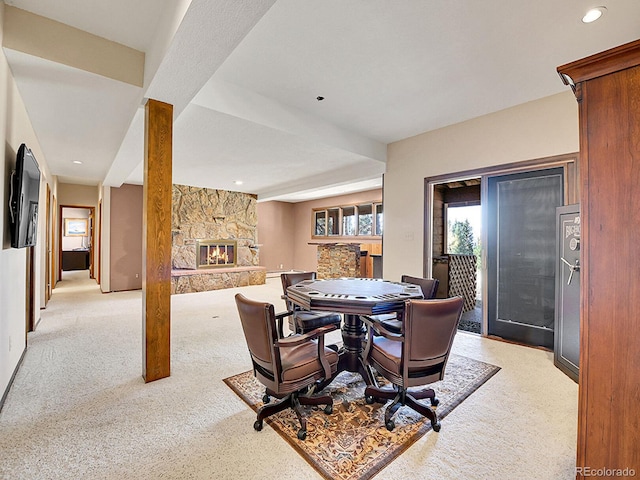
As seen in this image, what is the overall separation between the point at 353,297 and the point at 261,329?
2.68 feet

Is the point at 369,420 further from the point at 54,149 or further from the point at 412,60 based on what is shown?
the point at 54,149

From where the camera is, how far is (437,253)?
4781 mm

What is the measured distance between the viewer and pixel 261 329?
67.1 inches

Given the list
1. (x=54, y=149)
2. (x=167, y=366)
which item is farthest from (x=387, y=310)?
(x=54, y=149)

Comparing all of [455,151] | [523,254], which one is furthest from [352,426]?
[455,151]

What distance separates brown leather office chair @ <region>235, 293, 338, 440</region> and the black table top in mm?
262

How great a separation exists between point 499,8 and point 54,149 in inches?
227

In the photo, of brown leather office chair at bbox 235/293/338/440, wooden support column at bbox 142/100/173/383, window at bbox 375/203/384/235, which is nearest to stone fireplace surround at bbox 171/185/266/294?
window at bbox 375/203/384/235

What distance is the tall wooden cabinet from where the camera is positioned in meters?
1.07

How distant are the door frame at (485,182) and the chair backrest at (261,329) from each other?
3.14 m

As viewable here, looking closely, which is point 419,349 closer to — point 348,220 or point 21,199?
point 21,199

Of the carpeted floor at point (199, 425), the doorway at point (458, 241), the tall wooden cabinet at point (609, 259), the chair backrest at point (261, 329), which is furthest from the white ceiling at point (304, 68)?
the carpeted floor at point (199, 425)

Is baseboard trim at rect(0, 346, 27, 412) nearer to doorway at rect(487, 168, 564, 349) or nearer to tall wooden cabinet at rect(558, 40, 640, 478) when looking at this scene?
tall wooden cabinet at rect(558, 40, 640, 478)

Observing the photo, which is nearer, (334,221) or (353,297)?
(353,297)
